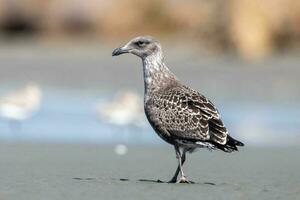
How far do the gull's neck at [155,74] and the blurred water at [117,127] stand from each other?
4.15m

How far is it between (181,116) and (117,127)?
275 inches

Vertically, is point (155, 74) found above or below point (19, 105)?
below

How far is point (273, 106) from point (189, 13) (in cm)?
2157

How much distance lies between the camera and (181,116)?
1031 centimetres

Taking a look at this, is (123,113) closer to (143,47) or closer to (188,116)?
(143,47)

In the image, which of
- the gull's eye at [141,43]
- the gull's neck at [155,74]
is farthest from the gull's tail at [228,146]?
the gull's eye at [141,43]

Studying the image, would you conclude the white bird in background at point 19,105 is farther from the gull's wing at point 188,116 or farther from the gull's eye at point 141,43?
the gull's wing at point 188,116

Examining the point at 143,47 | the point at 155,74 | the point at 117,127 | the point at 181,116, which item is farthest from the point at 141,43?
the point at 117,127

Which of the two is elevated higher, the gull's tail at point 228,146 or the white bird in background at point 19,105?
the white bird in background at point 19,105

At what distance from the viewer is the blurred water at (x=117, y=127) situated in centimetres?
1565

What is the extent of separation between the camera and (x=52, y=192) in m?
9.37

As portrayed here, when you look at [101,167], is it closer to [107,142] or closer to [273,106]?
[107,142]

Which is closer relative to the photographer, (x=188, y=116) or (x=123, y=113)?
(x=188, y=116)

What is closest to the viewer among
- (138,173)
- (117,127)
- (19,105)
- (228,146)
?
(228,146)
